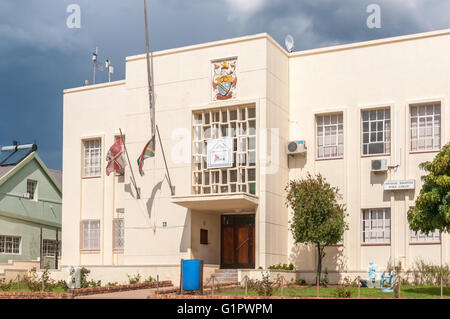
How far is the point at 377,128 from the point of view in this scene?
34.2m

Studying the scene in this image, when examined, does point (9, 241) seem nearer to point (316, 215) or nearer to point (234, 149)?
point (234, 149)

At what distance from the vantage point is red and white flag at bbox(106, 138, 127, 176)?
36938mm

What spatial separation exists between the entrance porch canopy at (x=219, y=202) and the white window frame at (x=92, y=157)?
7.64 meters

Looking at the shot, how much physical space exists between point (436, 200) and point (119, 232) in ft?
57.3

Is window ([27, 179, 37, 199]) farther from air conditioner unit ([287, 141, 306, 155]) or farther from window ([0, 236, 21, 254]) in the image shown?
air conditioner unit ([287, 141, 306, 155])

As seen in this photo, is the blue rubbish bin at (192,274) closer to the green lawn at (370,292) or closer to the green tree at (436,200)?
the green lawn at (370,292)

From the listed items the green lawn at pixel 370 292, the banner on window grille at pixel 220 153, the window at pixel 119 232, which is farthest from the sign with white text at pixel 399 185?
the window at pixel 119 232

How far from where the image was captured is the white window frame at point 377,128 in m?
33.8

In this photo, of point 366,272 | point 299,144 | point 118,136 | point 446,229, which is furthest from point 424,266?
point 118,136

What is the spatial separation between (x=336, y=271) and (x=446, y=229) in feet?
23.8

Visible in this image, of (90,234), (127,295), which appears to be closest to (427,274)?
(127,295)

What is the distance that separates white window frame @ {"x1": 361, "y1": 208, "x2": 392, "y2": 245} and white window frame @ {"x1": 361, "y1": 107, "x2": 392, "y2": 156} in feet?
8.10

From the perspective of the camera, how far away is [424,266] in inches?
1268
